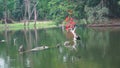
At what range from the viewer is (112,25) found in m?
62.8

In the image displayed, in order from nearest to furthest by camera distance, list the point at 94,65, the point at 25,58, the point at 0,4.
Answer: the point at 94,65 → the point at 25,58 → the point at 0,4

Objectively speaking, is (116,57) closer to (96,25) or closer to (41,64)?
(41,64)

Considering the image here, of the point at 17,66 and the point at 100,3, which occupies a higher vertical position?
the point at 100,3

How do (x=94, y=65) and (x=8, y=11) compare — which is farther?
(x=8, y=11)

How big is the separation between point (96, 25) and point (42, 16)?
154 feet

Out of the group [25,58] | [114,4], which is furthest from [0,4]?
[25,58]

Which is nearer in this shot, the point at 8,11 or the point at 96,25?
the point at 96,25

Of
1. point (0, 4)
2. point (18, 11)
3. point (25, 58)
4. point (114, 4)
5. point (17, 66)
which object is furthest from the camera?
point (18, 11)

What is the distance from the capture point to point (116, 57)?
24.9 m

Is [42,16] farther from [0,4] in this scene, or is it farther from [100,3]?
[100,3]

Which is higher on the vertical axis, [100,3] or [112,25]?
[100,3]

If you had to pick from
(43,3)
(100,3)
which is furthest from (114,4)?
(43,3)

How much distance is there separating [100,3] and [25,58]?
39.1m

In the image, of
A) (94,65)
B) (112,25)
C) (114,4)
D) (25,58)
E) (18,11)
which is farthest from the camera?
(18,11)
